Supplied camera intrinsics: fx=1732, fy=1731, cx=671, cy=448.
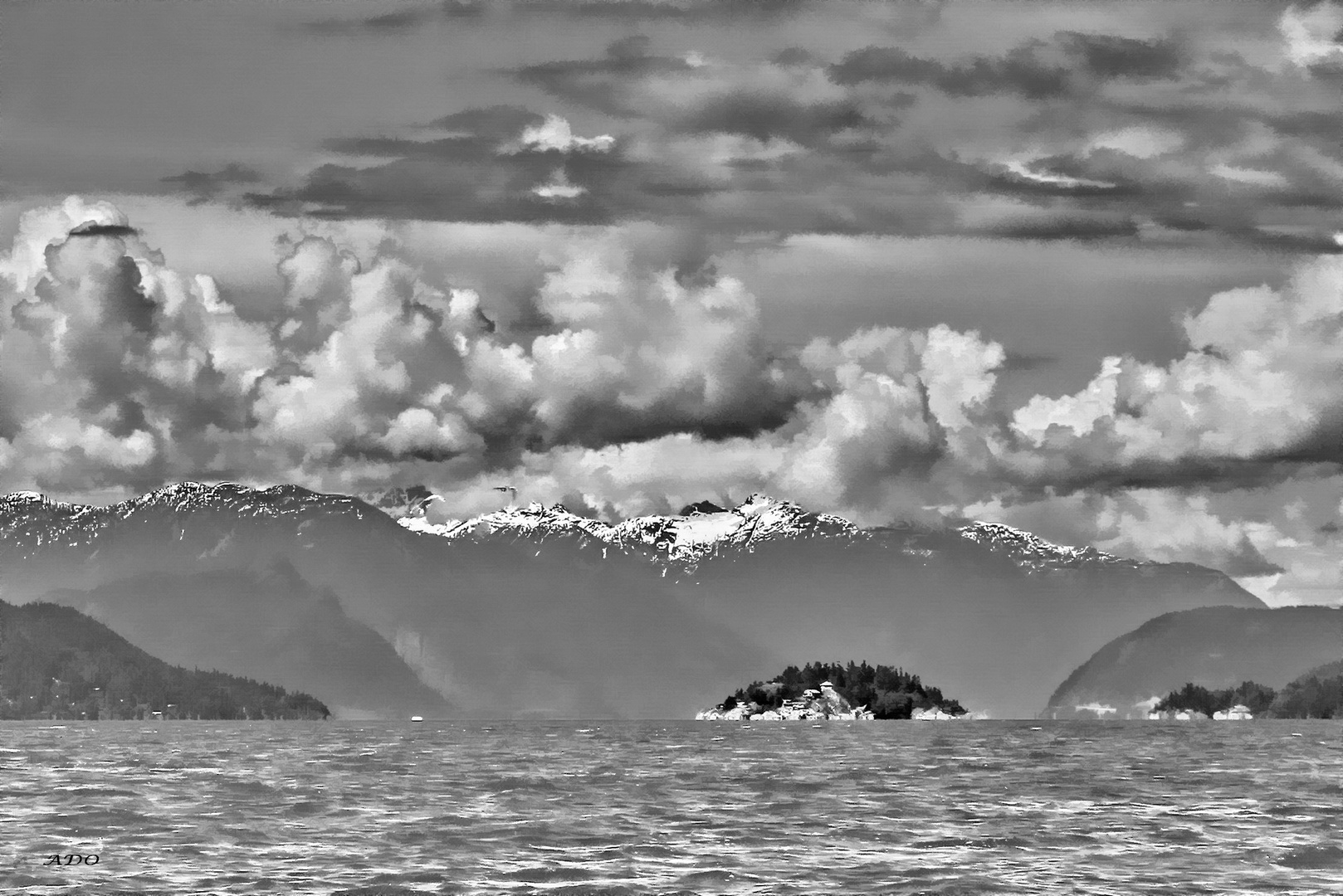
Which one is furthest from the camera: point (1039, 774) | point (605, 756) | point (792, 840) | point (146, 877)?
point (605, 756)

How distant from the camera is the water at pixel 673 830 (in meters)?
60.3

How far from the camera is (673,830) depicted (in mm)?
78312

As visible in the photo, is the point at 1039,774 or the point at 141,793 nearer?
the point at 141,793

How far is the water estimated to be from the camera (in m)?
60.3

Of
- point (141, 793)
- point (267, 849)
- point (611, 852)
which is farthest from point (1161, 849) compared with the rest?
point (141, 793)

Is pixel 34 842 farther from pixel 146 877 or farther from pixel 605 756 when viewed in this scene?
pixel 605 756

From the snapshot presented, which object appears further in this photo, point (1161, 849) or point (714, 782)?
point (714, 782)

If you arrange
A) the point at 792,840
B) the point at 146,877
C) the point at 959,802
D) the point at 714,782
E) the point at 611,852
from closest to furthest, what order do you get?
1. the point at 146,877
2. the point at 611,852
3. the point at 792,840
4. the point at 959,802
5. the point at 714,782

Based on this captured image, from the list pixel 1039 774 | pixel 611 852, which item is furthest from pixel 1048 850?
pixel 1039 774

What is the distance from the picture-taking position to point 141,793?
10062cm

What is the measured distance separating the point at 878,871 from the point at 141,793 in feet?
177

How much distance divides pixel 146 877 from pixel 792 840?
27556 mm

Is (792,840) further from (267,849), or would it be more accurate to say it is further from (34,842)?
(34,842)

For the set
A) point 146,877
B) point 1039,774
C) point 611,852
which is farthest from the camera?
point 1039,774
